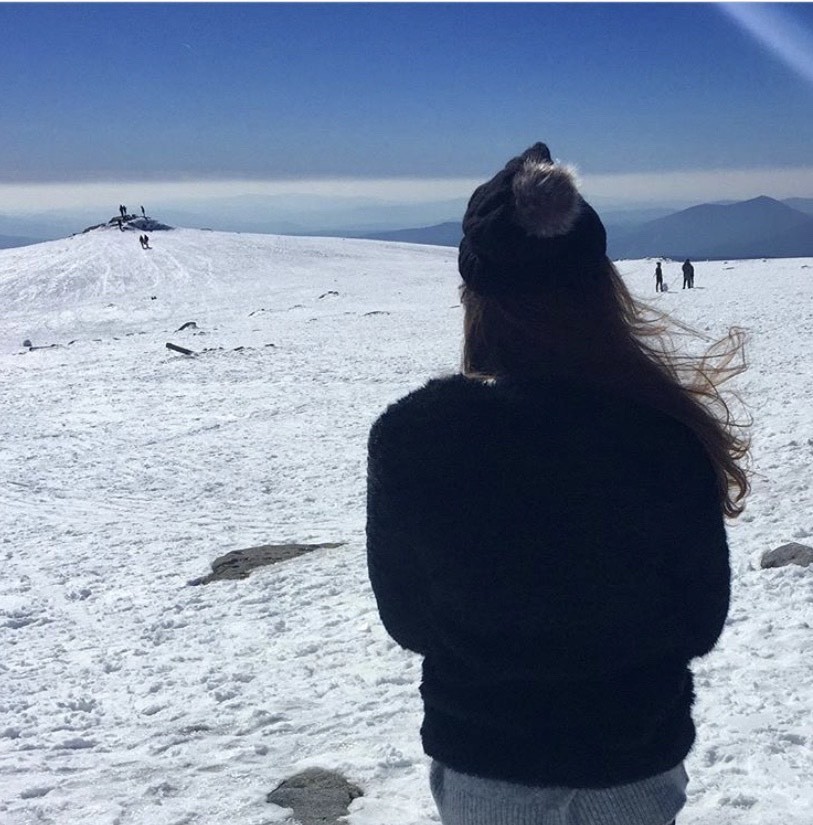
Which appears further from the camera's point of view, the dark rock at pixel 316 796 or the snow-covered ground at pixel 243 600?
the snow-covered ground at pixel 243 600

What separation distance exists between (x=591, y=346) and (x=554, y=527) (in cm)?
37

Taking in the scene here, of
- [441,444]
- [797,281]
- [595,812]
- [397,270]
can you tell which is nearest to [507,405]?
[441,444]

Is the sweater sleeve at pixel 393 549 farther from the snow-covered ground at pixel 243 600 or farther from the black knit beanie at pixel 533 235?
the black knit beanie at pixel 533 235

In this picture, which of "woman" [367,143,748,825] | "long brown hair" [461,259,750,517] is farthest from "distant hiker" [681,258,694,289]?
"woman" [367,143,748,825]

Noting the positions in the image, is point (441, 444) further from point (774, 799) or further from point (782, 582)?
point (782, 582)

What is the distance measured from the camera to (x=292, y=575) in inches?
382

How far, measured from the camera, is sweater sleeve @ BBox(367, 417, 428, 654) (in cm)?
193

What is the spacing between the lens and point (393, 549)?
78.7 inches


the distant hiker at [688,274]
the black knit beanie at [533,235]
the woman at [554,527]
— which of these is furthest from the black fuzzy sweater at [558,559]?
the distant hiker at [688,274]

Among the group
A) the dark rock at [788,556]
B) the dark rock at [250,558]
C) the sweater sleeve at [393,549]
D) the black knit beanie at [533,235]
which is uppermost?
the black knit beanie at [533,235]

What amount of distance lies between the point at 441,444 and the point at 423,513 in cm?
15

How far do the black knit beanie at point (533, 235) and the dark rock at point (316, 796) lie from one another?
148 inches

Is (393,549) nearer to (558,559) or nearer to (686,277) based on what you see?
(558,559)

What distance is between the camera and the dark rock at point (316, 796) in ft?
16.2
